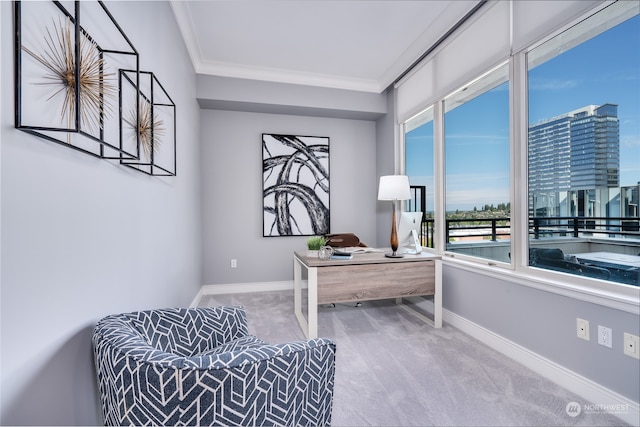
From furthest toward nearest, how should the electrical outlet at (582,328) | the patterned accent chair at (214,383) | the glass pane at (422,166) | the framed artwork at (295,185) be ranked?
the framed artwork at (295,185) → the glass pane at (422,166) → the electrical outlet at (582,328) → the patterned accent chair at (214,383)

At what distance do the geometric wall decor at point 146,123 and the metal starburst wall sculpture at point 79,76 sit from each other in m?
0.13

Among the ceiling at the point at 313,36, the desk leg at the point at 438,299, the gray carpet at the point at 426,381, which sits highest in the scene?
the ceiling at the point at 313,36

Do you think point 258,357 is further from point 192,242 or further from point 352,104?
point 352,104

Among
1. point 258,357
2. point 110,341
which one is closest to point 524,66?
point 258,357

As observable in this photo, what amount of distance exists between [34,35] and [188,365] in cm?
102

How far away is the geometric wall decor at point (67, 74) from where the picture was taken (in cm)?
80

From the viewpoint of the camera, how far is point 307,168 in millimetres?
3990

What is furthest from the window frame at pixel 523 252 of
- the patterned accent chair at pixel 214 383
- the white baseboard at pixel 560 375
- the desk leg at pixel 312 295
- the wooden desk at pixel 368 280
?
the patterned accent chair at pixel 214 383

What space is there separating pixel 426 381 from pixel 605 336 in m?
0.97

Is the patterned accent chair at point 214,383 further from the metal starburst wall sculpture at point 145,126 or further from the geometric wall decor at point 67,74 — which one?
the metal starburst wall sculpture at point 145,126

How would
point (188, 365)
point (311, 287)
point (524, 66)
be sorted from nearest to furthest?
point (188, 365) → point (524, 66) → point (311, 287)

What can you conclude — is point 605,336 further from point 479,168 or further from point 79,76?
point 79,76

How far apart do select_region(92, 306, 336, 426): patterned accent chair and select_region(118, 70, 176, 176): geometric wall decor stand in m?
0.85

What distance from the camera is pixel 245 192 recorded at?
12.7ft
